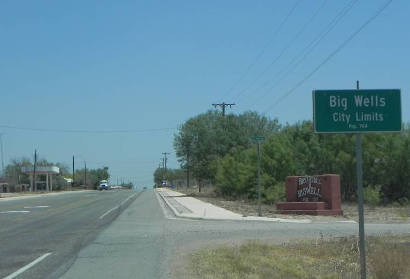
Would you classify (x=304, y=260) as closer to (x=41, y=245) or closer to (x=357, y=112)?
(x=357, y=112)

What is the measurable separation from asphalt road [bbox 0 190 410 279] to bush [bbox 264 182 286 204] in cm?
1086

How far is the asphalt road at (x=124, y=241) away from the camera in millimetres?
12430

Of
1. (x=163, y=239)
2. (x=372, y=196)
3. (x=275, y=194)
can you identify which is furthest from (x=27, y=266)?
(x=372, y=196)

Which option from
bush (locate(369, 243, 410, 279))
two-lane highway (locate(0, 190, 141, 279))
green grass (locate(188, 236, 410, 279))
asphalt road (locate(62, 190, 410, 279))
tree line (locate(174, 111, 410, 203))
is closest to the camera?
bush (locate(369, 243, 410, 279))

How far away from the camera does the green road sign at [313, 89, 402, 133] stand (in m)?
8.83

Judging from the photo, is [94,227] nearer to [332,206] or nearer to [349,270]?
[332,206]

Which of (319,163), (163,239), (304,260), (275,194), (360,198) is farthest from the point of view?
(319,163)

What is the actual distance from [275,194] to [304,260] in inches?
909

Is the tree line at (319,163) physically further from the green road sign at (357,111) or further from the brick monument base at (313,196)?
the green road sign at (357,111)

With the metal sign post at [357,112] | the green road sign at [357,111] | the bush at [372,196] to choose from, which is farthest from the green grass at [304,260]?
the bush at [372,196]

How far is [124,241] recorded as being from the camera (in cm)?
1777

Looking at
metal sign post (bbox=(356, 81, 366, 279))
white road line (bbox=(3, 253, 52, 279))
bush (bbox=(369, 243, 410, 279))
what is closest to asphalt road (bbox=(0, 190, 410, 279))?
white road line (bbox=(3, 253, 52, 279))

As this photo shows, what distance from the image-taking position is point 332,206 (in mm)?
28000

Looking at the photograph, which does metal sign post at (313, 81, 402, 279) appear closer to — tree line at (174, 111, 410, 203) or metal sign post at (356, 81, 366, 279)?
metal sign post at (356, 81, 366, 279)
